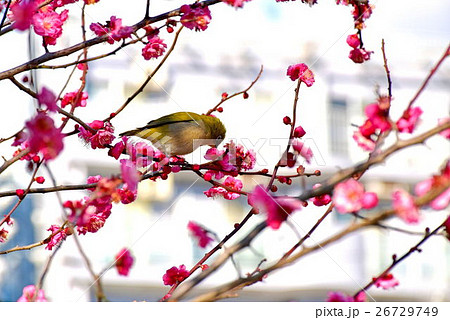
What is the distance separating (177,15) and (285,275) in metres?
12.7

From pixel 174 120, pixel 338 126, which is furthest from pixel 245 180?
pixel 174 120

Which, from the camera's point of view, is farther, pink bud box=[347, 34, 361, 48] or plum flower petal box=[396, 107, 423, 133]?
pink bud box=[347, 34, 361, 48]

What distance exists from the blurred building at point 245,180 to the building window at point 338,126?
29 millimetres

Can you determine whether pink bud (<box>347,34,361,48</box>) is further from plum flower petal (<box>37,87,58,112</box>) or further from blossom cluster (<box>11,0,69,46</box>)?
plum flower petal (<box>37,87,58,112</box>)

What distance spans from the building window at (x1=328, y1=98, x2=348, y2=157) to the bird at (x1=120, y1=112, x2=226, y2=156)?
11.6 metres

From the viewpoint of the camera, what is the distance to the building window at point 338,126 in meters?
15.6

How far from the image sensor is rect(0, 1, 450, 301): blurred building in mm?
14008

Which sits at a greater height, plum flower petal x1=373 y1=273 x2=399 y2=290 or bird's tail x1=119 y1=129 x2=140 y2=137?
bird's tail x1=119 y1=129 x2=140 y2=137

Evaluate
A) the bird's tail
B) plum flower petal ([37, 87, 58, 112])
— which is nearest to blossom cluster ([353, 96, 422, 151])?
plum flower petal ([37, 87, 58, 112])

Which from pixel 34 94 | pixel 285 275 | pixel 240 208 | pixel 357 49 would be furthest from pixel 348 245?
pixel 34 94

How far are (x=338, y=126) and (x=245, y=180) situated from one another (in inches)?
157

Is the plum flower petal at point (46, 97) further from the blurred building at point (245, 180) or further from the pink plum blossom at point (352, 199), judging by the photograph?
the blurred building at point (245, 180)

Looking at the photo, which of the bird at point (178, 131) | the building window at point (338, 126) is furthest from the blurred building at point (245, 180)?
the bird at point (178, 131)

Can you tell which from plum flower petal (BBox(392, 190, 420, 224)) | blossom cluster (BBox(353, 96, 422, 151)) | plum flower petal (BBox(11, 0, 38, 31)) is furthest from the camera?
plum flower petal (BBox(11, 0, 38, 31))
